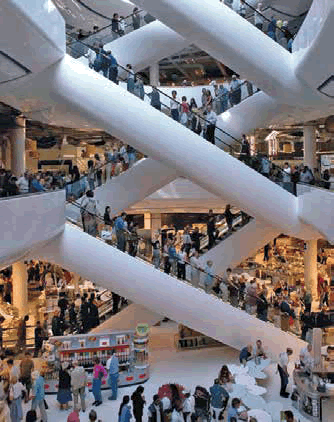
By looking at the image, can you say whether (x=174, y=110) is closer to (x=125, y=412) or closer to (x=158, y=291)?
(x=158, y=291)

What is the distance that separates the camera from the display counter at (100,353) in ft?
39.7

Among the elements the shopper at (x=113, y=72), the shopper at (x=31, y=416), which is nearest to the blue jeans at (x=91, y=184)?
the shopper at (x=113, y=72)

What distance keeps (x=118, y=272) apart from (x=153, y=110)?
10.9 ft

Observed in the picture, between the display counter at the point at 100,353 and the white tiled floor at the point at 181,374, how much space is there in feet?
0.85

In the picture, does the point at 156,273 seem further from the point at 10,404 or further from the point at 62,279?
the point at 62,279

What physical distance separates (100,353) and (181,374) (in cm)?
177

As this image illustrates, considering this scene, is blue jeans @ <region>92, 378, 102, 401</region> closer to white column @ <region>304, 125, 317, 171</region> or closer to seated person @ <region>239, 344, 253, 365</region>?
seated person @ <region>239, 344, 253, 365</region>

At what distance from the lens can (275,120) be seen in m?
16.9

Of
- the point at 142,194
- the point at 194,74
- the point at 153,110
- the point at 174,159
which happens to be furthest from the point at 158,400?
the point at 194,74

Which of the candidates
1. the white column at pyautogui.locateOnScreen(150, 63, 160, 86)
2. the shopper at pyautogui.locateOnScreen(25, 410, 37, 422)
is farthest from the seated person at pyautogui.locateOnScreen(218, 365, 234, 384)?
the white column at pyautogui.locateOnScreen(150, 63, 160, 86)

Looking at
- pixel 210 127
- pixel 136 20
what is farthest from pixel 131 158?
pixel 136 20

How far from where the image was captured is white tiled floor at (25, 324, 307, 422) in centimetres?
1111

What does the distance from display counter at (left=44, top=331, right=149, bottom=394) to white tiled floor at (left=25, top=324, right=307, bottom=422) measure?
259 mm

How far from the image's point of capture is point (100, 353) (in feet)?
40.9
